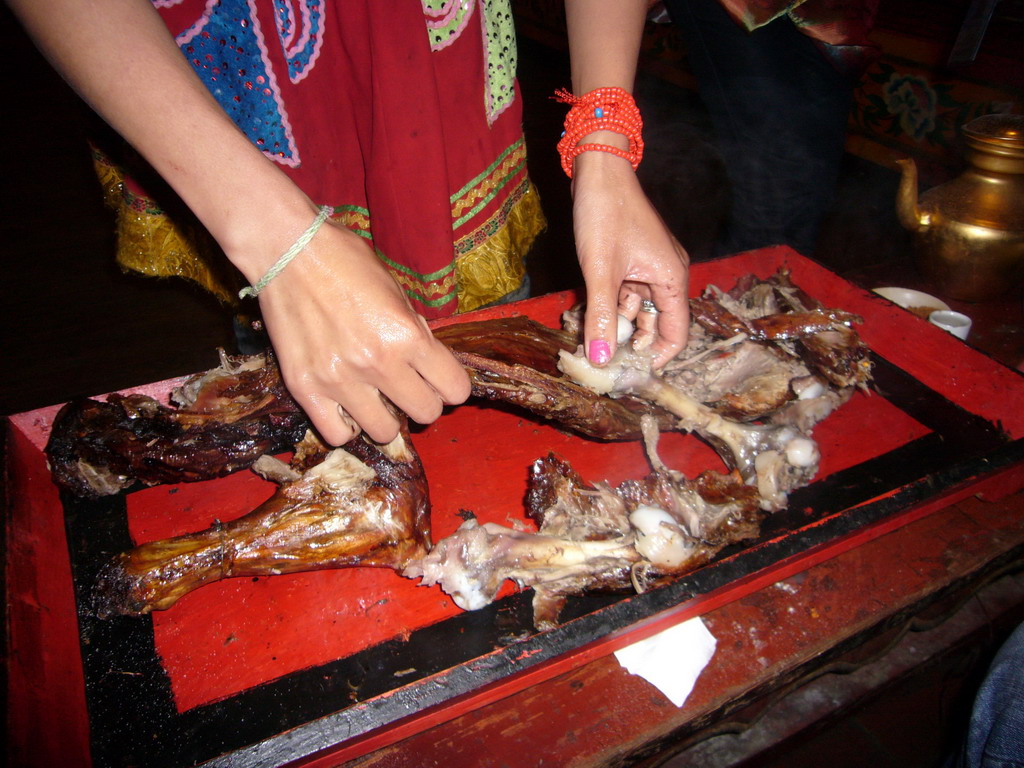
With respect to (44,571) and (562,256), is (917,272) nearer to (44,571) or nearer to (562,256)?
(562,256)

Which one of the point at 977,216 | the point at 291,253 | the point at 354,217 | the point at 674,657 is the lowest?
the point at 674,657

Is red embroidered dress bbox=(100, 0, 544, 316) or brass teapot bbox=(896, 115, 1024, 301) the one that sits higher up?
red embroidered dress bbox=(100, 0, 544, 316)

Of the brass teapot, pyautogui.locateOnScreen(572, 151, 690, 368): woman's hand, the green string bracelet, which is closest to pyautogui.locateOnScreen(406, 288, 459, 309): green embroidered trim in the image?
pyautogui.locateOnScreen(572, 151, 690, 368): woman's hand

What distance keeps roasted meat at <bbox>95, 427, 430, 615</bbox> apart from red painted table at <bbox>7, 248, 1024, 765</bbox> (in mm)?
121

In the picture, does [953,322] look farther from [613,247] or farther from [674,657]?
[674,657]

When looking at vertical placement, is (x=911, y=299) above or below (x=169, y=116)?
below

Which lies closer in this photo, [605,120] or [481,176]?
[605,120]

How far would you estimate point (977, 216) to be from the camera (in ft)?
8.67

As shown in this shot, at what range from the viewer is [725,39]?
8.36 feet

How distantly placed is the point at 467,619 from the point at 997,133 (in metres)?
2.96

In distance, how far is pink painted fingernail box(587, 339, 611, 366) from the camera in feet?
4.99

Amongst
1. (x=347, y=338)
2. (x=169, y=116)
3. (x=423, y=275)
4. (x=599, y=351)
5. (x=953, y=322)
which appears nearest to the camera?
(x=169, y=116)

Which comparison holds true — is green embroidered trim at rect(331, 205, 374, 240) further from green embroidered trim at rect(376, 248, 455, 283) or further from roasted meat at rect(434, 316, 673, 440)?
roasted meat at rect(434, 316, 673, 440)

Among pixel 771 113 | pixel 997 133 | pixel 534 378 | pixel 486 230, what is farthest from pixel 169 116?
pixel 997 133
